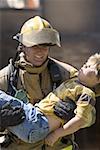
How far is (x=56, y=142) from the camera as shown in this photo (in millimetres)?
2195

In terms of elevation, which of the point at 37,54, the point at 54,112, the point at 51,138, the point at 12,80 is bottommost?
the point at 51,138

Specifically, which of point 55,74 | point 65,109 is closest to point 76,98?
point 65,109

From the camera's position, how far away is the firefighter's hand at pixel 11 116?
2.06 m

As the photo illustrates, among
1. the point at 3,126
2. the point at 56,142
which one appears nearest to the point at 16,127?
the point at 3,126

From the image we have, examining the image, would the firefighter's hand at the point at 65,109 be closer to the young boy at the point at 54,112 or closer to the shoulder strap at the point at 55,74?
the young boy at the point at 54,112

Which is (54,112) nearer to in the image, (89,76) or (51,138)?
(51,138)

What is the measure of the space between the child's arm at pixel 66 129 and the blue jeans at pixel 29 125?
1.4 inches

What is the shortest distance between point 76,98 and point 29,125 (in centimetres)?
27

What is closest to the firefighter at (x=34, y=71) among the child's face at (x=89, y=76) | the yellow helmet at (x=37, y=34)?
the yellow helmet at (x=37, y=34)

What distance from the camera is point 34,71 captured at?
Answer: 7.22ft

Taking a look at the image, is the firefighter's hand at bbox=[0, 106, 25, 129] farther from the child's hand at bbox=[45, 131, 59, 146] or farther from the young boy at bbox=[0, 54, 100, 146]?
the child's hand at bbox=[45, 131, 59, 146]

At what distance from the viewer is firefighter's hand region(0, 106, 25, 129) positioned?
2064 mm

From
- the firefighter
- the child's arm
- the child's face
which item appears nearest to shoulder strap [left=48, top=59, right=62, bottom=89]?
the firefighter

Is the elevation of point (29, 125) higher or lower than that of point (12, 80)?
lower
